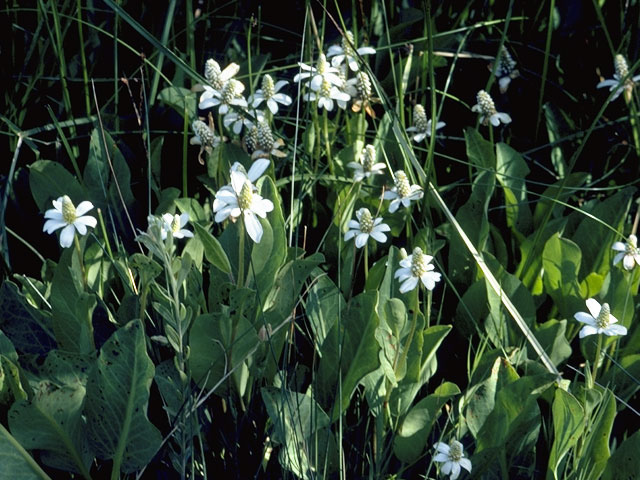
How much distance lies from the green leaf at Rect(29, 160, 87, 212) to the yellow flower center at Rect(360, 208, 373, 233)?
2.01 ft

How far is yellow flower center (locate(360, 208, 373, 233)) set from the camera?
4.89 ft

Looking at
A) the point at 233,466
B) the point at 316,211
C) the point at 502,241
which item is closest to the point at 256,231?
the point at 233,466

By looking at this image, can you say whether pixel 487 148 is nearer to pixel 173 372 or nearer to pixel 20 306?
pixel 173 372

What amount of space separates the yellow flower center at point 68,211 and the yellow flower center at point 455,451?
0.70 m

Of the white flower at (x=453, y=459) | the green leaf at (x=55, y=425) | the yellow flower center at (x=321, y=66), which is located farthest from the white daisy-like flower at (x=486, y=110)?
the green leaf at (x=55, y=425)

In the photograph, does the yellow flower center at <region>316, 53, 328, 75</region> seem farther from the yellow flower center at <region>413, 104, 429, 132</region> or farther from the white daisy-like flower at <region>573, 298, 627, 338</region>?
the white daisy-like flower at <region>573, 298, 627, 338</region>

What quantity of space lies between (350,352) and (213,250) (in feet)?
0.92

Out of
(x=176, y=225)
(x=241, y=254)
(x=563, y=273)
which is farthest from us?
(x=563, y=273)

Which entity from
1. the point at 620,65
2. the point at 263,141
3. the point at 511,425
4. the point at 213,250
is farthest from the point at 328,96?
the point at 511,425

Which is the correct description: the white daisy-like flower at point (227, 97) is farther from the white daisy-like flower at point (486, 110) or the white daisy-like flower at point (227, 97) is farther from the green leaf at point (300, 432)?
the green leaf at point (300, 432)

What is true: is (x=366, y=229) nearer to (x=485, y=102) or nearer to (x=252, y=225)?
(x=252, y=225)

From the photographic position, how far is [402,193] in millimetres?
1578

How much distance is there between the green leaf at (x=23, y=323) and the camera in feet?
4.69

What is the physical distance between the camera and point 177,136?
2002 millimetres
